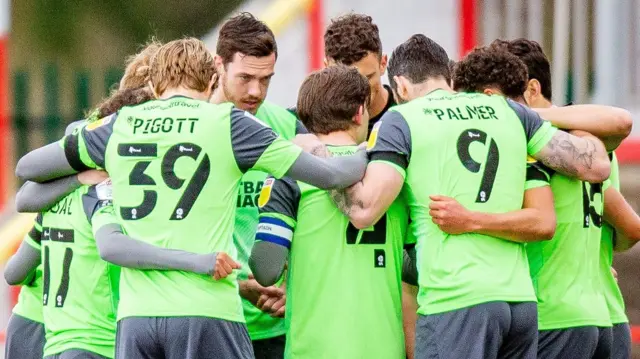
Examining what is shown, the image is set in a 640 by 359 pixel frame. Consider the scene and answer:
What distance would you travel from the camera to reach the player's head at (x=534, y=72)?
605cm

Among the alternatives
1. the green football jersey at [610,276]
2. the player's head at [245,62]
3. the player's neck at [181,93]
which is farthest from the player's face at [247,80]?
the green football jersey at [610,276]

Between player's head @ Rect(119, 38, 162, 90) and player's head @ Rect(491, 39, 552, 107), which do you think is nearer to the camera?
player's head @ Rect(491, 39, 552, 107)

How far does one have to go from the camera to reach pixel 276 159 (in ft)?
17.4

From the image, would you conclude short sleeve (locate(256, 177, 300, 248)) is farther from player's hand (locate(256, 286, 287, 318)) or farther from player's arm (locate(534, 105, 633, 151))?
player's arm (locate(534, 105, 633, 151))

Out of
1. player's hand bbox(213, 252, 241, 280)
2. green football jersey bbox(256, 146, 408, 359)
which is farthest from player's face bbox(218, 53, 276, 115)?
player's hand bbox(213, 252, 241, 280)

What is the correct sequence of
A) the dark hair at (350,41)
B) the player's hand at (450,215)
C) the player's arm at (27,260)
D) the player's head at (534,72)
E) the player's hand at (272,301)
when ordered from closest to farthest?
the player's hand at (450,215) < the player's hand at (272,301) < the player's head at (534,72) < the player's arm at (27,260) < the dark hair at (350,41)

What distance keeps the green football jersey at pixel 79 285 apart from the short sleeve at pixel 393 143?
128 centimetres

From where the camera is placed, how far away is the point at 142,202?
17.3 feet

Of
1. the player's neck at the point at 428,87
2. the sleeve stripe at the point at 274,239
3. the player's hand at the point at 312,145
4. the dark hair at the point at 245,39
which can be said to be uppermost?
the dark hair at the point at 245,39

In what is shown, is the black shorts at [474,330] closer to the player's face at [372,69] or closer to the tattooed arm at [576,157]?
the tattooed arm at [576,157]

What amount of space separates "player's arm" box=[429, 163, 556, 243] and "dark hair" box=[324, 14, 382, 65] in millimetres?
1296

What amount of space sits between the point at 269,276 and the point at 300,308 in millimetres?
185

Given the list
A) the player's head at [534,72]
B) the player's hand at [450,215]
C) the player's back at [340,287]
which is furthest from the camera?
the player's head at [534,72]

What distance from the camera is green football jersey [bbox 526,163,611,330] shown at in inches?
225
